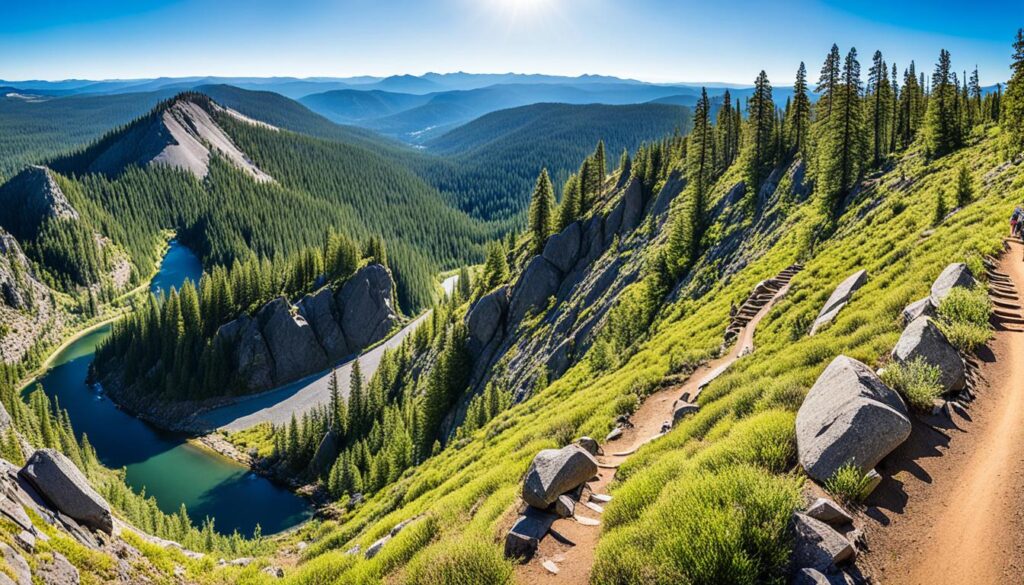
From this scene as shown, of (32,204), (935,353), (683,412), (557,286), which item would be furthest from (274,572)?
(32,204)

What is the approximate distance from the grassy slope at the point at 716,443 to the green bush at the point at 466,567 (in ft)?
0.13

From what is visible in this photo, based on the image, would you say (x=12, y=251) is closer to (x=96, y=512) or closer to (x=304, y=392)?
(x=304, y=392)

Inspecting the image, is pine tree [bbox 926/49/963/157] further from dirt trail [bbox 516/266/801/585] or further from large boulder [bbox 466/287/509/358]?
large boulder [bbox 466/287/509/358]

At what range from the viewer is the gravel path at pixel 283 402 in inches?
4245

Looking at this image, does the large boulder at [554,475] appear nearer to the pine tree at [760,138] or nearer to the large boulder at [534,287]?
the pine tree at [760,138]

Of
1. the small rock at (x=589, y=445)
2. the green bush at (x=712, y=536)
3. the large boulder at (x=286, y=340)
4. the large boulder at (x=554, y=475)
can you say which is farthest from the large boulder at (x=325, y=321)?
the green bush at (x=712, y=536)

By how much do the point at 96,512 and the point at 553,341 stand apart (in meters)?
47.0

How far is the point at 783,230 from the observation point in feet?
156

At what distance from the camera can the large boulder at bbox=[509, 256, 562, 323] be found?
75.1 meters

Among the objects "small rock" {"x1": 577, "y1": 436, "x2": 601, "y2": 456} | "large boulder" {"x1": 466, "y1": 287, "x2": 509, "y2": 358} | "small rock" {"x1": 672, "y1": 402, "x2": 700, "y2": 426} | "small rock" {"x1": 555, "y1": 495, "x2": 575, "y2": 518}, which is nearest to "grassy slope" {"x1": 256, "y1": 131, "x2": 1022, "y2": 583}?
"small rock" {"x1": 672, "y1": 402, "x2": 700, "y2": 426}

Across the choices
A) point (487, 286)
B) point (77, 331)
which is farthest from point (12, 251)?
point (487, 286)

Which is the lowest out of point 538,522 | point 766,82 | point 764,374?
point 538,522

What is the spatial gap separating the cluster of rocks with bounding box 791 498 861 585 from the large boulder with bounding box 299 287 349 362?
13180 centimetres

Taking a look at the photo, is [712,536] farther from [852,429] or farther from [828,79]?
[828,79]
